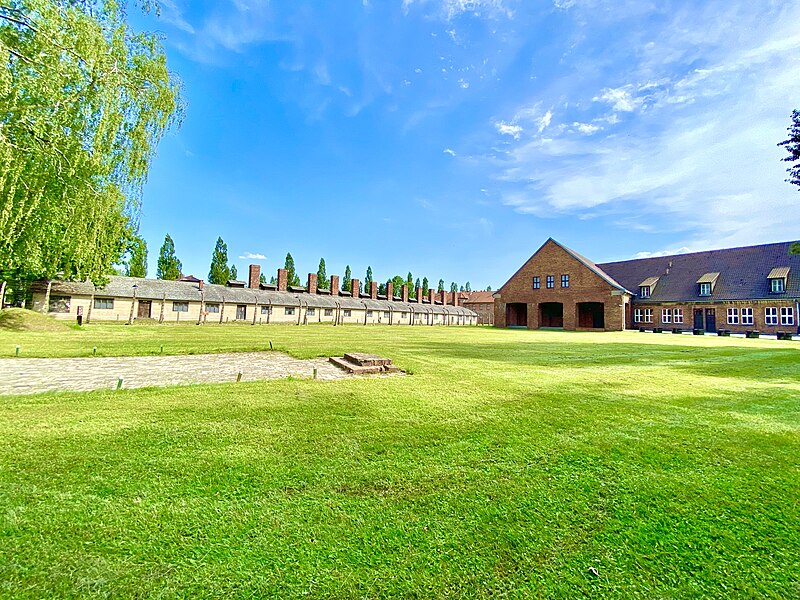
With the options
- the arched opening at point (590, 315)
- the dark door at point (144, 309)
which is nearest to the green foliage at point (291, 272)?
the dark door at point (144, 309)

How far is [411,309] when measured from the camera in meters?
65.6

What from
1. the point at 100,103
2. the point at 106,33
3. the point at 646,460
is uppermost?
the point at 106,33

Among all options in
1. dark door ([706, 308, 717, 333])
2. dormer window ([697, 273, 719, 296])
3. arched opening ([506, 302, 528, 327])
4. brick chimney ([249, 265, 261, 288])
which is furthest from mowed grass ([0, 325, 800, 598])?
brick chimney ([249, 265, 261, 288])

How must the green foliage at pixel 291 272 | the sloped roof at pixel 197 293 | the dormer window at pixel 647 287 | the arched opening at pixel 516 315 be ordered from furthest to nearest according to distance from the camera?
the green foliage at pixel 291 272 → the arched opening at pixel 516 315 → the dormer window at pixel 647 287 → the sloped roof at pixel 197 293

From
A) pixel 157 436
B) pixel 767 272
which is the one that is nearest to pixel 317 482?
pixel 157 436

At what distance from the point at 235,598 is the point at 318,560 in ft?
1.59

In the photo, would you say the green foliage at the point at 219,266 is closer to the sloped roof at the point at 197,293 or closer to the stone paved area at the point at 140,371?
the sloped roof at the point at 197,293

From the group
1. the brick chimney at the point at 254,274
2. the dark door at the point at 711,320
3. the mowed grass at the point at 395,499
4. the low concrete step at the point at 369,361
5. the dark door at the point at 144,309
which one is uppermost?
the brick chimney at the point at 254,274

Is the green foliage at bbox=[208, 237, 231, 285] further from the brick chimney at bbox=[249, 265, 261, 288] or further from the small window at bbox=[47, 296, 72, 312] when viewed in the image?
the small window at bbox=[47, 296, 72, 312]

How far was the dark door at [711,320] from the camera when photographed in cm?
3488

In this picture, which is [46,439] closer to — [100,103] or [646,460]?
[100,103]

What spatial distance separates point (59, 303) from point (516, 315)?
46.6 metres

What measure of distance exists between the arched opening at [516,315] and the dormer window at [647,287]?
12.5 m

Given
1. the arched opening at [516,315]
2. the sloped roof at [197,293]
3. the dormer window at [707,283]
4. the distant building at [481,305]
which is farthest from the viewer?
the distant building at [481,305]
